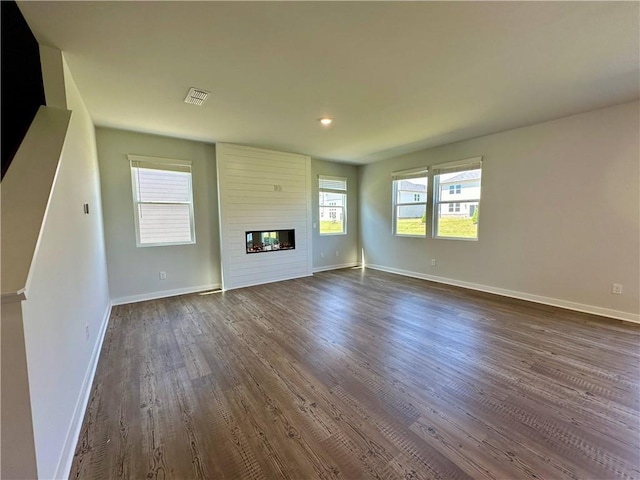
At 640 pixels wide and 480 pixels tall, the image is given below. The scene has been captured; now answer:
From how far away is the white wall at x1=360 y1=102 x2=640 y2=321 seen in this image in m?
3.19

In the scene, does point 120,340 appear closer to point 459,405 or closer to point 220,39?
point 220,39

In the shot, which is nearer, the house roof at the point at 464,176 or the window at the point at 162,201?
the window at the point at 162,201

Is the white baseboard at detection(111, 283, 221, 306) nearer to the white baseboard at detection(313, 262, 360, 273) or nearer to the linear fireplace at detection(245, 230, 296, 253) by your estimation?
the linear fireplace at detection(245, 230, 296, 253)

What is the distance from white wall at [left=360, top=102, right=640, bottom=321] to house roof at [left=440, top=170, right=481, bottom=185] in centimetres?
16

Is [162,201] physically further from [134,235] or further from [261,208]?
[261,208]

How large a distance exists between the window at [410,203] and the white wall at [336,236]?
1.22 meters

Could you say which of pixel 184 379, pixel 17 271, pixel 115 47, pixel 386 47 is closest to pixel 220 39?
pixel 115 47

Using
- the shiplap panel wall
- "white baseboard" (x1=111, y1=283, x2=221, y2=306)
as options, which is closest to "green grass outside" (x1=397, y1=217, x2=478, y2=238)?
the shiplap panel wall

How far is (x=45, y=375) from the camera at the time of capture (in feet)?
4.15

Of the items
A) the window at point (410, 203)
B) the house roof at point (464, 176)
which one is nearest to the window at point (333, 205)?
the window at point (410, 203)

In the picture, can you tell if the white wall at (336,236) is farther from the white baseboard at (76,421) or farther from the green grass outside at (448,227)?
the white baseboard at (76,421)

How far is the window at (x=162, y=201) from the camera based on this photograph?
4117mm

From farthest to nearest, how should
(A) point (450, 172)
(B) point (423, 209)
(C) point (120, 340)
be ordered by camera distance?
(B) point (423, 209) < (A) point (450, 172) < (C) point (120, 340)

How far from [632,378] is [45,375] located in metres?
3.94
